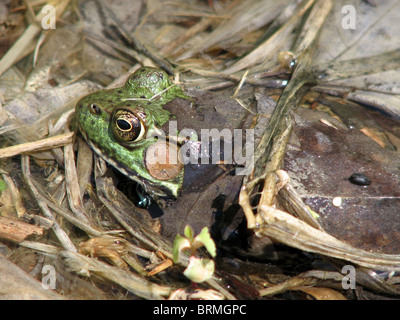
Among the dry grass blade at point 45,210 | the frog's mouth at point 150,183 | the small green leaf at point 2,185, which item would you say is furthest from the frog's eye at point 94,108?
the small green leaf at point 2,185

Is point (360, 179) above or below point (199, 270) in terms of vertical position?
above

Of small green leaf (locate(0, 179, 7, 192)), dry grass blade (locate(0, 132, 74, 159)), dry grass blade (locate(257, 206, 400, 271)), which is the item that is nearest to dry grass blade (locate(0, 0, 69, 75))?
dry grass blade (locate(0, 132, 74, 159))

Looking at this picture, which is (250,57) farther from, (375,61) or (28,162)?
(28,162)

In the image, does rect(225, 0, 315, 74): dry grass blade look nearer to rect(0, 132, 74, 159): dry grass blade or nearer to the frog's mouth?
the frog's mouth

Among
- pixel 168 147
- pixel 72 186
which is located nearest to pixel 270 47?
pixel 168 147

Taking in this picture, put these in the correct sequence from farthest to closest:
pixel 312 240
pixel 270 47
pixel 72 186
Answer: pixel 270 47
pixel 72 186
pixel 312 240

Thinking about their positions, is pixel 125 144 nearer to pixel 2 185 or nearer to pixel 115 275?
pixel 115 275

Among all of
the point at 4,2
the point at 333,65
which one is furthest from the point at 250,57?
the point at 4,2
